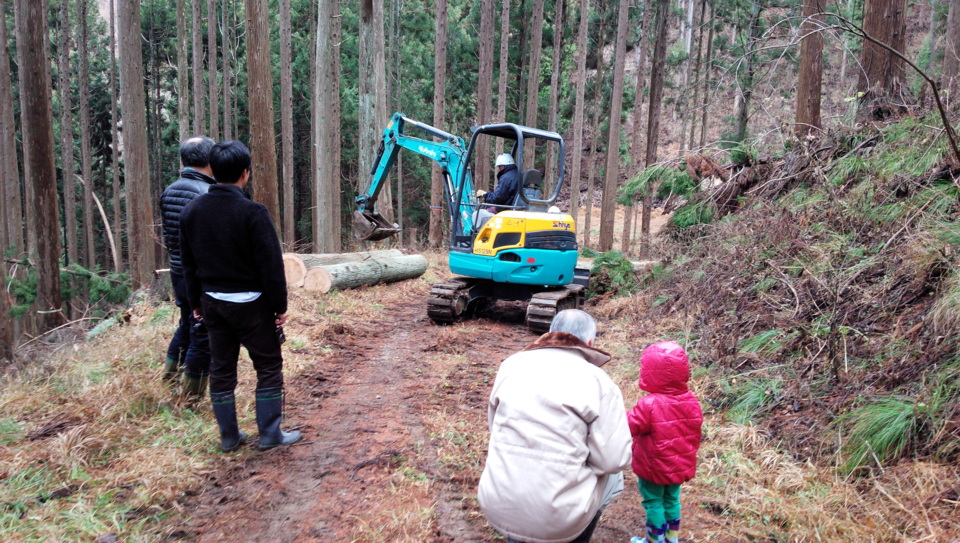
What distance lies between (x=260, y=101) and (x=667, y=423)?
289 inches

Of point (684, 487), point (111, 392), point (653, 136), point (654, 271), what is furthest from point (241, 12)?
point (684, 487)

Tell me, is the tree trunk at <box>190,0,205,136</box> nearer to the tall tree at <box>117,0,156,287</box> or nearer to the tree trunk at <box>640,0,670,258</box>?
the tall tree at <box>117,0,156,287</box>

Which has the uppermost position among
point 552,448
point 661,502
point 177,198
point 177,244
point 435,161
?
point 435,161

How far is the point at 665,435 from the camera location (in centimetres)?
282

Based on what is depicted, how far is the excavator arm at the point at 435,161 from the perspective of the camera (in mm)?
8961

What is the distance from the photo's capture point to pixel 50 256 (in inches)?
383

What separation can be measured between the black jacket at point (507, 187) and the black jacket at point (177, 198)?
482 cm

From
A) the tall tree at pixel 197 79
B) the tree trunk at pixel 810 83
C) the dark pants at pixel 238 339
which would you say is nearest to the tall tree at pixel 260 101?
the dark pants at pixel 238 339

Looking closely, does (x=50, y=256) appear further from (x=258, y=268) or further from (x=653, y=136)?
(x=653, y=136)

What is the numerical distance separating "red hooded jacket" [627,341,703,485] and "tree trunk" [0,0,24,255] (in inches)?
607

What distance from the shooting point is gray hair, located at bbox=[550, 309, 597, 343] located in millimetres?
2578

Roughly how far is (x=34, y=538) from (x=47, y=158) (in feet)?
26.8

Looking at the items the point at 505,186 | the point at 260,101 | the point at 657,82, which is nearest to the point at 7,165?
the point at 260,101

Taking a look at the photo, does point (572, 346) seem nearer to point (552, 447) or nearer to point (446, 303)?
point (552, 447)
